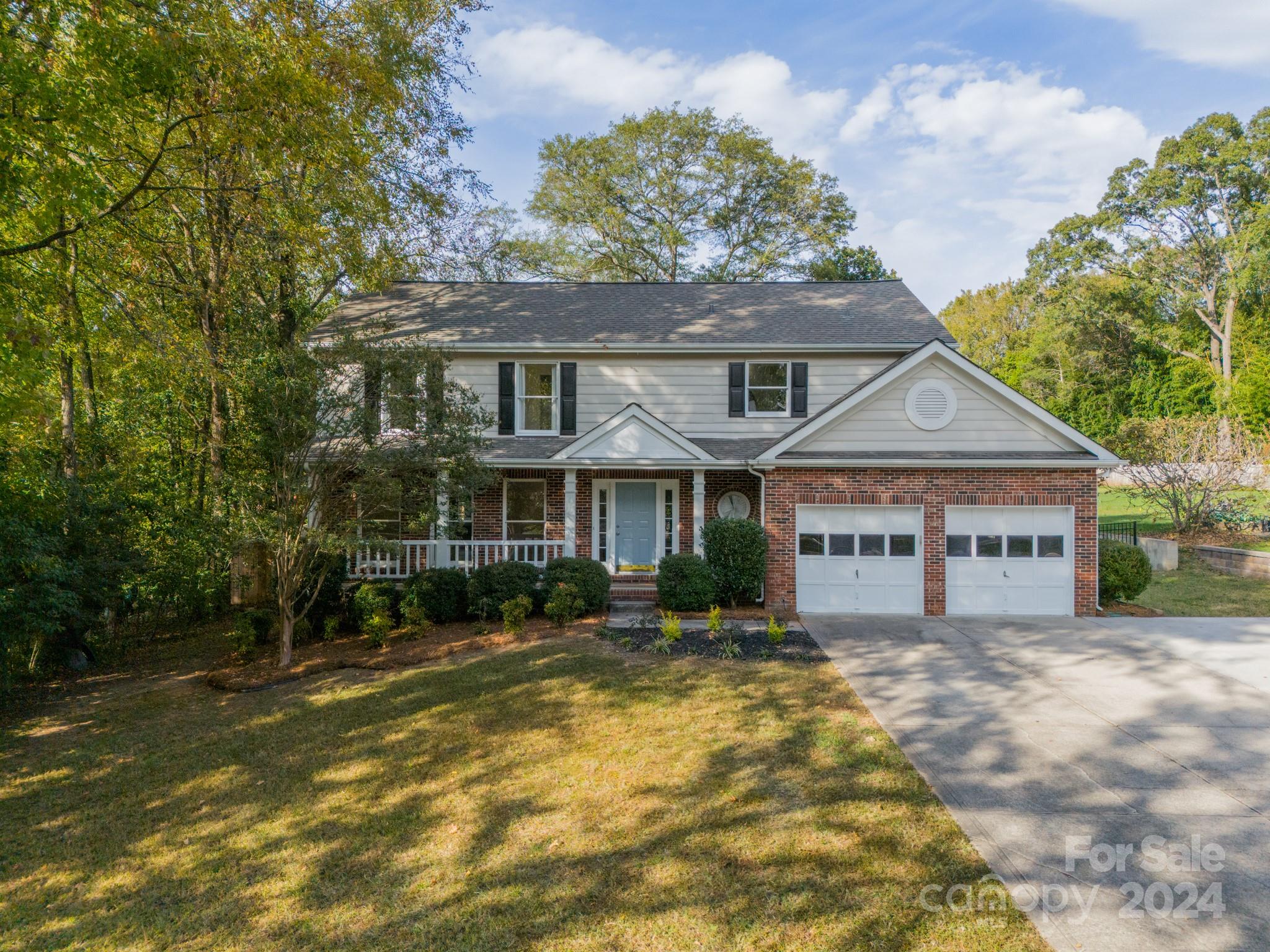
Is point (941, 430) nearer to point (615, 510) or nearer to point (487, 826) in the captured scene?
point (615, 510)

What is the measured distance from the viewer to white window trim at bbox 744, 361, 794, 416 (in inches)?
551

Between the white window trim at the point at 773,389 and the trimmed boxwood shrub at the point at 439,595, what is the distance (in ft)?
23.6

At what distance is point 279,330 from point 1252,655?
15.0 meters

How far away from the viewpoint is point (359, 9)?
1192cm

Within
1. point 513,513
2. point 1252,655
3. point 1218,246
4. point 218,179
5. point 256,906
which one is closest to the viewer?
point 256,906

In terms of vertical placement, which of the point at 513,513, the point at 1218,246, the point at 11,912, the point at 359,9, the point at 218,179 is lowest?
the point at 11,912

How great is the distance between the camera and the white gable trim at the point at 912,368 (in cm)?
1120

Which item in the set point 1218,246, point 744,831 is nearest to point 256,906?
point 744,831

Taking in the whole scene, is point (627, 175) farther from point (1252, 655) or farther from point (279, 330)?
point (1252, 655)

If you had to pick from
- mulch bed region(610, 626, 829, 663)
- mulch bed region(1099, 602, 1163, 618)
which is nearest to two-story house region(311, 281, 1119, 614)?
mulch bed region(1099, 602, 1163, 618)

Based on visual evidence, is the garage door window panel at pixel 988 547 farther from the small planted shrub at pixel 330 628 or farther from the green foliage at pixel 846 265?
the green foliage at pixel 846 265

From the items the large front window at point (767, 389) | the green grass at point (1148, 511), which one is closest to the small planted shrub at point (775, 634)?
the large front window at point (767, 389)

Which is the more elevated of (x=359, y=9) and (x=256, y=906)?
(x=359, y=9)

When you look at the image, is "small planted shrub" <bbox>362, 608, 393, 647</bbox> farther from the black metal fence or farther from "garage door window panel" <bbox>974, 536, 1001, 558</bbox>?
the black metal fence
